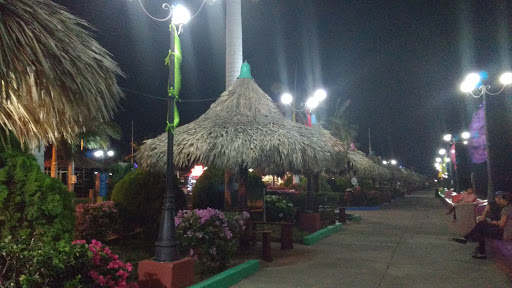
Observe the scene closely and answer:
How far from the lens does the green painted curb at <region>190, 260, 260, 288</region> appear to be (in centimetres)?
606

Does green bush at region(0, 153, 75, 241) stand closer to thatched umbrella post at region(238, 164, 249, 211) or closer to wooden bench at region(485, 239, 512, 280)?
thatched umbrella post at region(238, 164, 249, 211)

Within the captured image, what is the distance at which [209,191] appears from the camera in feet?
37.3

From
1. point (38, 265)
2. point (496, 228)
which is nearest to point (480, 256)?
point (496, 228)

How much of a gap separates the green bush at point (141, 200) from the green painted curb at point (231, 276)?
3367 mm

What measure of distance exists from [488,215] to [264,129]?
19.1ft

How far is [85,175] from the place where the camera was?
43.0 m

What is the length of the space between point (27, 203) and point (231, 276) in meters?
3.39

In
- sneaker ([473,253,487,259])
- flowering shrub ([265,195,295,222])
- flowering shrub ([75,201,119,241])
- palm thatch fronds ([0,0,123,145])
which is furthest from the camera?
flowering shrub ([265,195,295,222])

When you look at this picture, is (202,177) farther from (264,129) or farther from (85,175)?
(85,175)

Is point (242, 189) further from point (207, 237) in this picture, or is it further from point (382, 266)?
point (382, 266)

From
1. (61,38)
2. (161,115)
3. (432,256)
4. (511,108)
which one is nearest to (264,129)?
(432,256)

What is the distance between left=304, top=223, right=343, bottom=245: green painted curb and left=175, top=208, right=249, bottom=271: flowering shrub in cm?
386

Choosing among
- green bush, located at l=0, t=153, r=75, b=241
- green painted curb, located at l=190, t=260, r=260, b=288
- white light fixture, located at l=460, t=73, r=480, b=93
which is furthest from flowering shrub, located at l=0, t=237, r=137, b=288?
white light fixture, located at l=460, t=73, r=480, b=93

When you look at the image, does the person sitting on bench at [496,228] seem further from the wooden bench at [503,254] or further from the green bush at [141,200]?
the green bush at [141,200]
